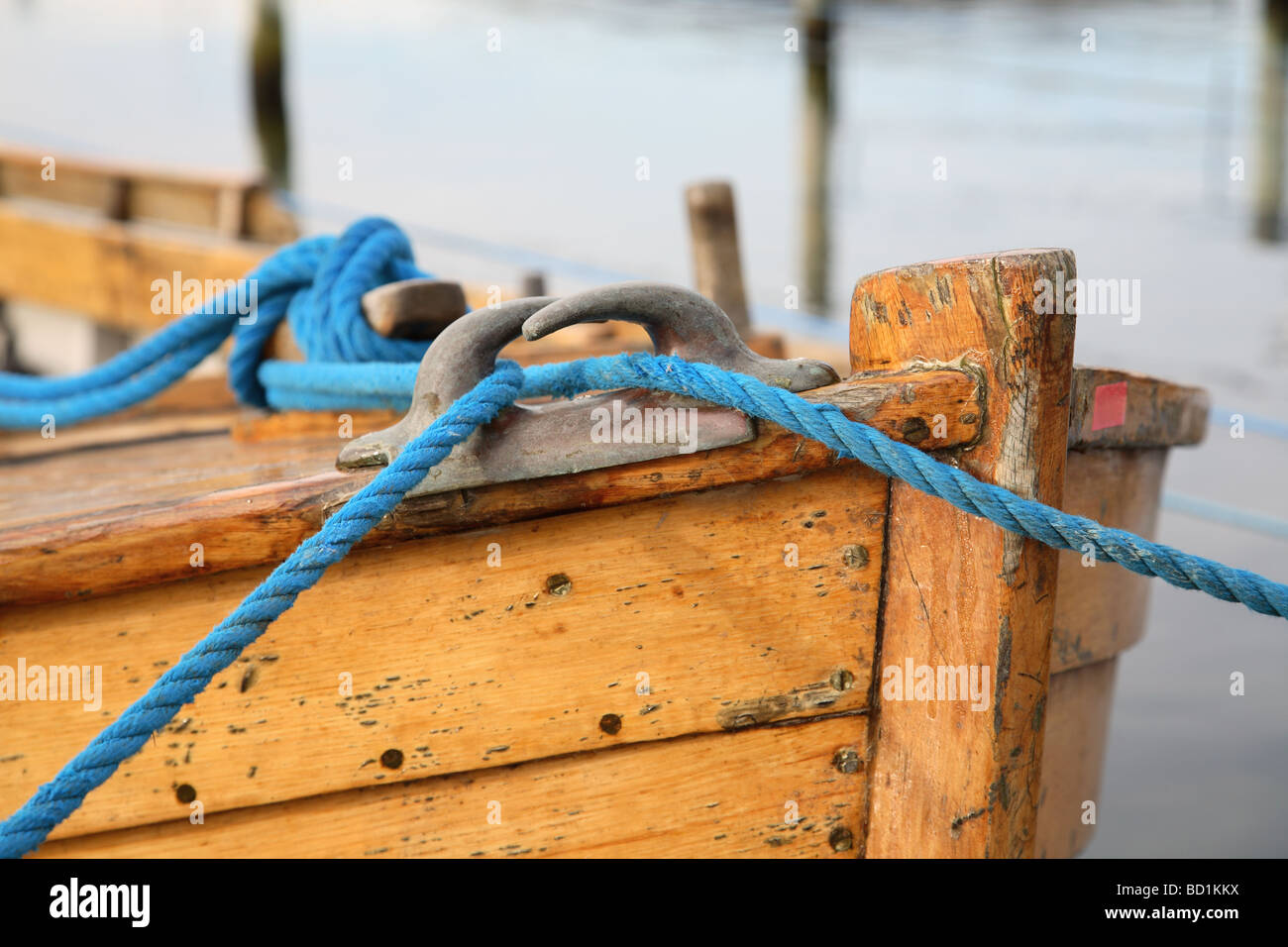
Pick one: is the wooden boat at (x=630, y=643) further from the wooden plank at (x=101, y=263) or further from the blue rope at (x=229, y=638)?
the wooden plank at (x=101, y=263)

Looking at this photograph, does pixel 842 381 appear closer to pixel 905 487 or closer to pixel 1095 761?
pixel 905 487

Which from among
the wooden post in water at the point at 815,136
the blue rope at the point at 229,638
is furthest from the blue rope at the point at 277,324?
the wooden post in water at the point at 815,136

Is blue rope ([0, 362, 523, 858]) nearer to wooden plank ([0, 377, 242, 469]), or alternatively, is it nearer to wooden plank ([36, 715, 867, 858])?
wooden plank ([36, 715, 867, 858])

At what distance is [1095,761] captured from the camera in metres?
1.91

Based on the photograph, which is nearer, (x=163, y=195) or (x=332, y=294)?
(x=332, y=294)

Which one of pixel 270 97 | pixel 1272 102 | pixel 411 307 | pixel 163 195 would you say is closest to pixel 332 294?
pixel 411 307

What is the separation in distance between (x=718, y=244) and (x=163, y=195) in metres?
2.61

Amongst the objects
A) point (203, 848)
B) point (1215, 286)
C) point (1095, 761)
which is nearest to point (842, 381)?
point (203, 848)

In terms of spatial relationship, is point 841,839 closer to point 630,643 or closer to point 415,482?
point 630,643

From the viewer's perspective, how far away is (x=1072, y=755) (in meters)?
1.78

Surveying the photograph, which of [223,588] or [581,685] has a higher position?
[223,588]

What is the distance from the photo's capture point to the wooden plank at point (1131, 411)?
1.36 metres

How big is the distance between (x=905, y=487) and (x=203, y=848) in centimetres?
91

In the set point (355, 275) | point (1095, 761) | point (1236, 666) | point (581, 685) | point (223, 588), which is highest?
point (355, 275)
